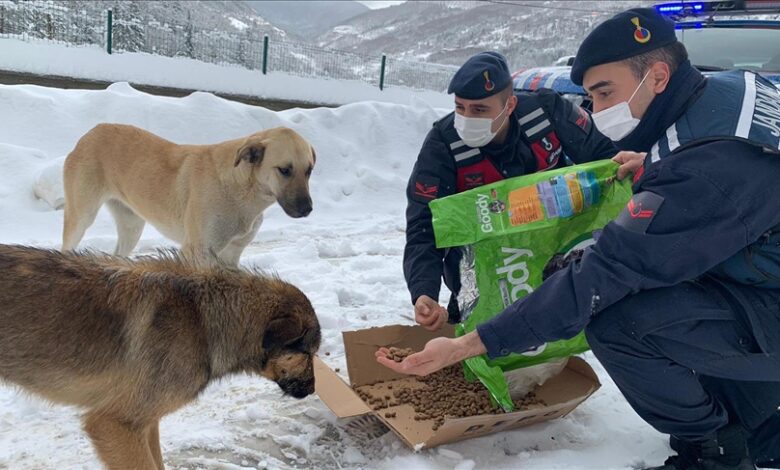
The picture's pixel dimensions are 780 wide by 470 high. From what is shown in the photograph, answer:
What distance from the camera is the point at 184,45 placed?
22.0m

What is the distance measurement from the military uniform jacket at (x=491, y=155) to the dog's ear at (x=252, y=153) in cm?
176

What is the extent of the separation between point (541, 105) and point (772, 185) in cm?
207

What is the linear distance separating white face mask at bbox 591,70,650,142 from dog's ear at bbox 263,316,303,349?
1.69 metres

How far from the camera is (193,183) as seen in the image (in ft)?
17.1

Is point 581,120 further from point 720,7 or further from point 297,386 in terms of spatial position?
point 720,7

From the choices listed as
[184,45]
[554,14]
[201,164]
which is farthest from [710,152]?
[554,14]

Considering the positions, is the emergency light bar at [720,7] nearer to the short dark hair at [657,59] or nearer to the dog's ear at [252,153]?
the dog's ear at [252,153]

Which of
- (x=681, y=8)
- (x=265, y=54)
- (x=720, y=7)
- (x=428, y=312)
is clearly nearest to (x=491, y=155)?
(x=428, y=312)

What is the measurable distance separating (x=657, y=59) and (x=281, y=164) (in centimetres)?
347

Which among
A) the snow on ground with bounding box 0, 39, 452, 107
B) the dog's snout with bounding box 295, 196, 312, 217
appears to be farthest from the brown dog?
the snow on ground with bounding box 0, 39, 452, 107

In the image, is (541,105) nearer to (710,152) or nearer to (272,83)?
(710,152)

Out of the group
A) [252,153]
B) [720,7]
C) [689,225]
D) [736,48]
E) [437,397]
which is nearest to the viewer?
[689,225]

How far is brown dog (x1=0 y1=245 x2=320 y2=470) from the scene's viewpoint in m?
2.45

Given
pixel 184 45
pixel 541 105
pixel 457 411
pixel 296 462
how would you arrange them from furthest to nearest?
pixel 184 45
pixel 541 105
pixel 457 411
pixel 296 462
